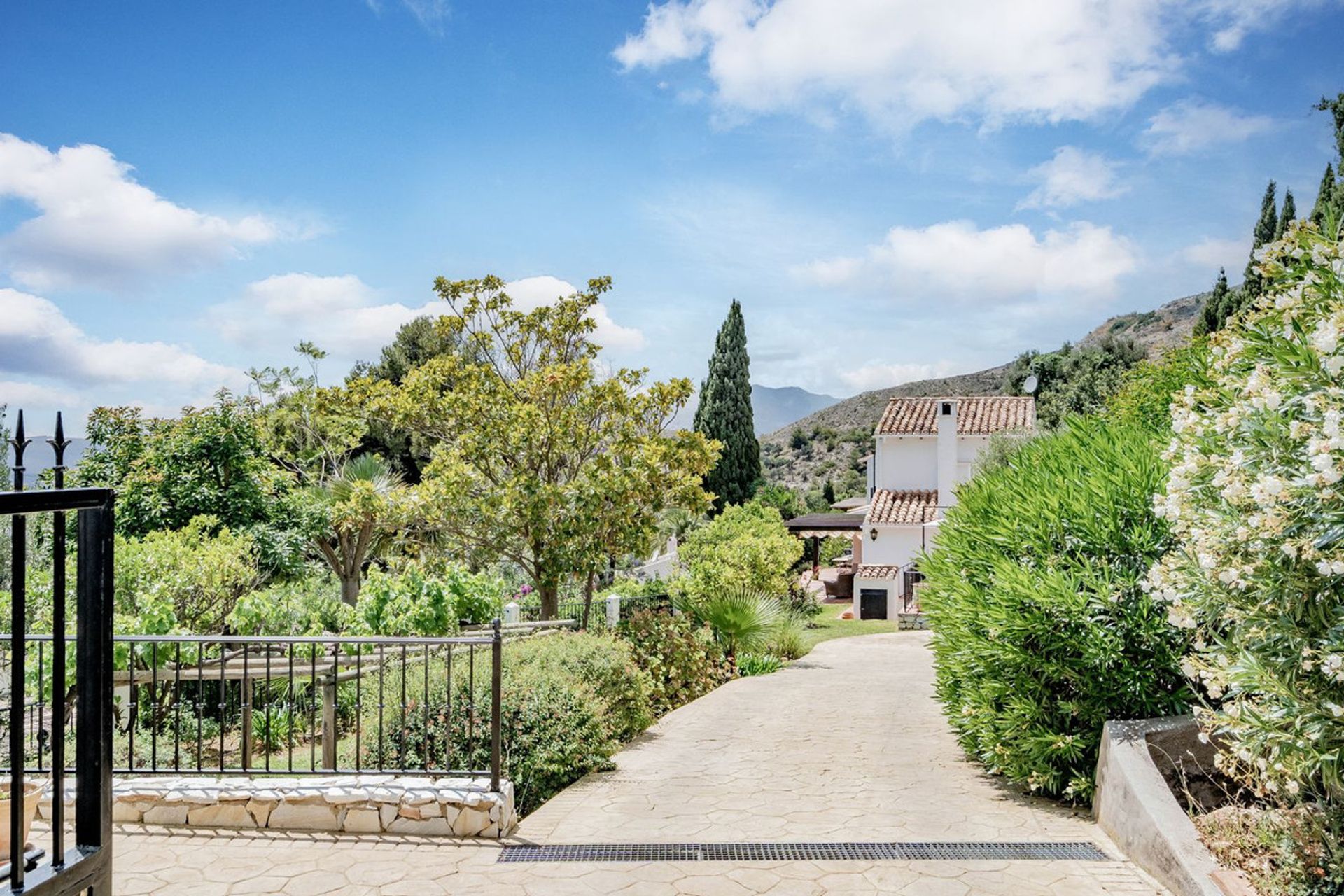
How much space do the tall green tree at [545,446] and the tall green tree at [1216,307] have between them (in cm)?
1834

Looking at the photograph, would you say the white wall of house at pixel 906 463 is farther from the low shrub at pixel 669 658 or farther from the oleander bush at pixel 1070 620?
the oleander bush at pixel 1070 620

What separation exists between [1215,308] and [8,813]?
1176 inches

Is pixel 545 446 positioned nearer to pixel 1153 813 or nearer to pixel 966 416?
pixel 1153 813

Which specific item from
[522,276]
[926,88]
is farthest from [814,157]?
[522,276]

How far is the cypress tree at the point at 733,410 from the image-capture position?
107 ft

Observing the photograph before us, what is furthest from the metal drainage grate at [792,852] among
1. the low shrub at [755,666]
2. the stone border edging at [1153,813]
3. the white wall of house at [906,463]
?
the white wall of house at [906,463]

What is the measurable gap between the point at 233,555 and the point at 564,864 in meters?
8.25

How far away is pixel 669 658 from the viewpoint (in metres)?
12.8

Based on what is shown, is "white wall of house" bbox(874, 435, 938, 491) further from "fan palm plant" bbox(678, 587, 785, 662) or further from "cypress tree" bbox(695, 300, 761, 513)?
"fan palm plant" bbox(678, 587, 785, 662)

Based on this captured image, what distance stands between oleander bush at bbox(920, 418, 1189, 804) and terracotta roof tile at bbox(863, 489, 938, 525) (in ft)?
62.5

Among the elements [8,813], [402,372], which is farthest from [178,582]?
[402,372]

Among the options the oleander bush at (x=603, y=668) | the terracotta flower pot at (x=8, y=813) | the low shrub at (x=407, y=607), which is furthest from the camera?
the low shrub at (x=407, y=607)

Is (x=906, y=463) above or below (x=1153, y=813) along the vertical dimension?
above

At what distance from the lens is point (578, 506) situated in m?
13.1
